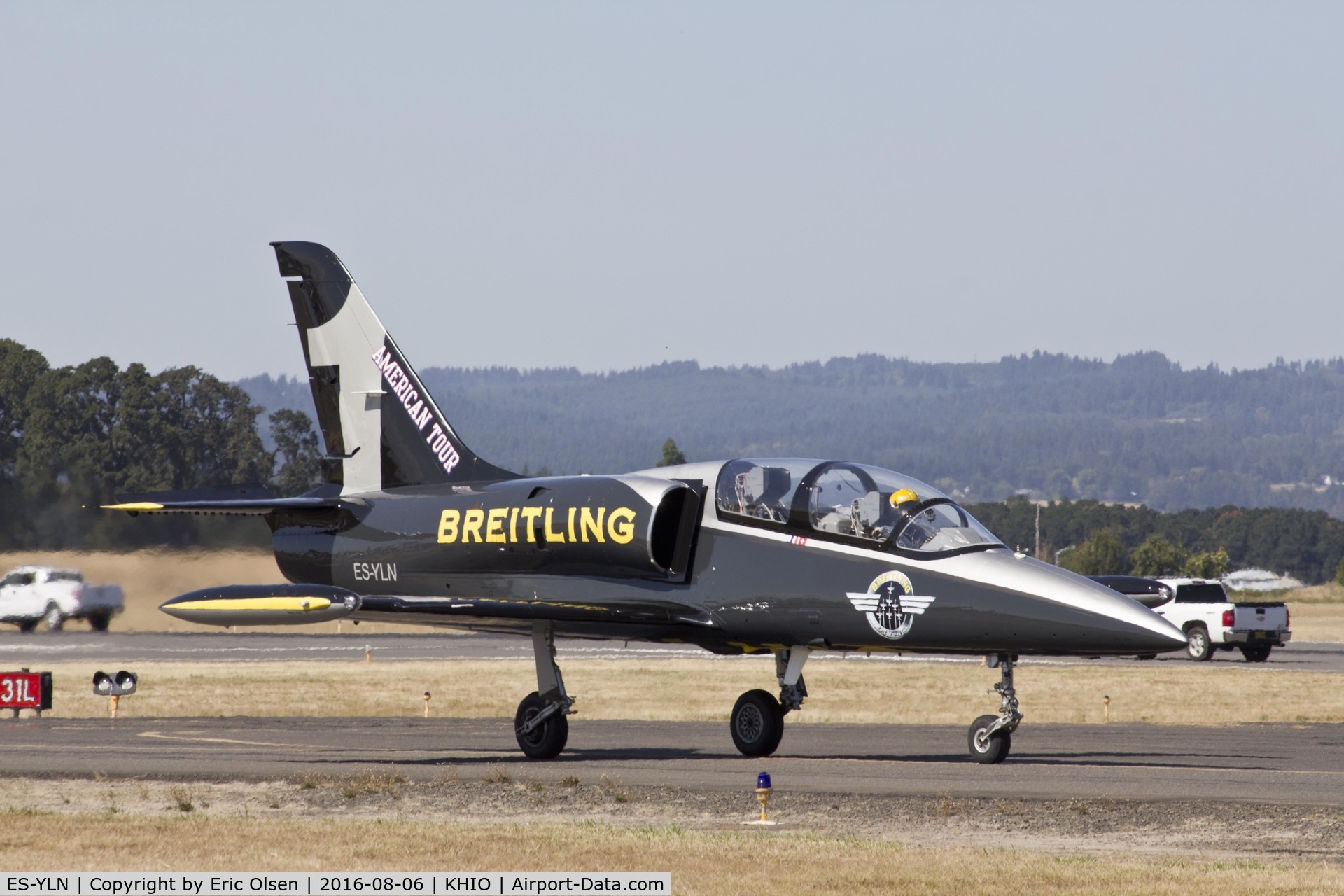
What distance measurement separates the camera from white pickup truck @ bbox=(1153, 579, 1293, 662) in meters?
43.8

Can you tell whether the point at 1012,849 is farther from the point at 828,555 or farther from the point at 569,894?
the point at 828,555

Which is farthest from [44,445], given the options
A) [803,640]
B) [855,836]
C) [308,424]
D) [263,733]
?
[855,836]

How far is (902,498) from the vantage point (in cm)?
1720

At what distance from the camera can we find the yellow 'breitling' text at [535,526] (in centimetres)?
1873

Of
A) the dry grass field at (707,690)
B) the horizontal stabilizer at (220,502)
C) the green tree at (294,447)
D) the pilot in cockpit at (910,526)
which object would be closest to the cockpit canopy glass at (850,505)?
the pilot in cockpit at (910,526)

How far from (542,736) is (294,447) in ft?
261

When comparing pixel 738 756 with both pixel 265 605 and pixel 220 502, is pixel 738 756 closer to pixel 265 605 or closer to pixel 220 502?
pixel 265 605

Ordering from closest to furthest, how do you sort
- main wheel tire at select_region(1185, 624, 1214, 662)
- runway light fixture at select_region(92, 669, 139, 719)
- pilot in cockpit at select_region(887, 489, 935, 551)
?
1. pilot in cockpit at select_region(887, 489, 935, 551)
2. runway light fixture at select_region(92, 669, 139, 719)
3. main wheel tire at select_region(1185, 624, 1214, 662)

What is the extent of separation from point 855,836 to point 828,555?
5.10 meters

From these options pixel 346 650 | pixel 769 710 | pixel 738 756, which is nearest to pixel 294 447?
pixel 346 650

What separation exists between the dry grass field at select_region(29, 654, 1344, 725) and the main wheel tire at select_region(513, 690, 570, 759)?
26.0ft

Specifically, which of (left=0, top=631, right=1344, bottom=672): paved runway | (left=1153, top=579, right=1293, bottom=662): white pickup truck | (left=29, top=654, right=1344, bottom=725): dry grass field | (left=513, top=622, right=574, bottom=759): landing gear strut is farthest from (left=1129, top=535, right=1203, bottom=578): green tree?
(left=513, top=622, right=574, bottom=759): landing gear strut

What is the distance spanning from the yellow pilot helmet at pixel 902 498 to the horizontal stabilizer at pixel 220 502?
26.9 ft

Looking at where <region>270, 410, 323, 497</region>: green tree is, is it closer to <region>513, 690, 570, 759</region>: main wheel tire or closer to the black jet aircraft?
the black jet aircraft
